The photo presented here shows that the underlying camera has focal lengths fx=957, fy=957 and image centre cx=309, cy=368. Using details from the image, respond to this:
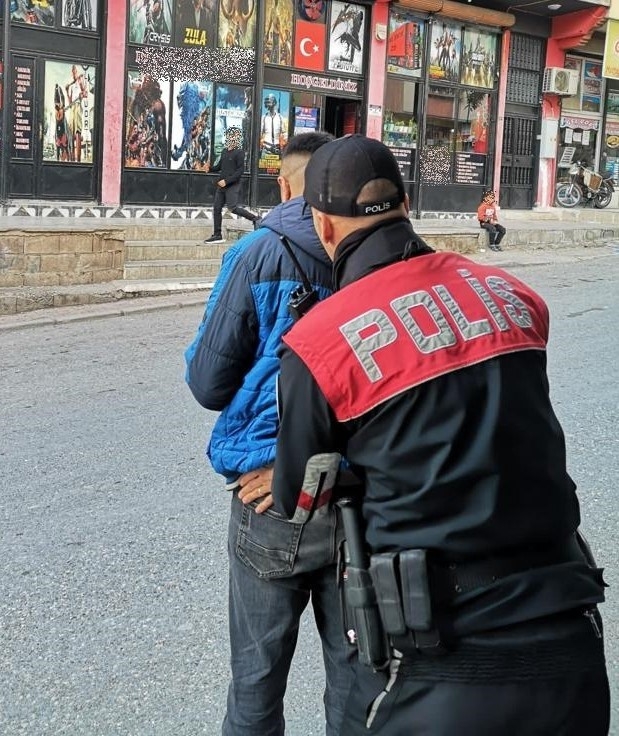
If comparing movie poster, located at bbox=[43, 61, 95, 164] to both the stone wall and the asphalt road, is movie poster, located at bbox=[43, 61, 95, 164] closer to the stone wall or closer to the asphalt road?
the stone wall

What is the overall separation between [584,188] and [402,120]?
278 inches

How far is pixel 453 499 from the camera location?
1804 mm

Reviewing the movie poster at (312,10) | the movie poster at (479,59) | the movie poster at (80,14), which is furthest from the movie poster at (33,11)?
the movie poster at (479,59)

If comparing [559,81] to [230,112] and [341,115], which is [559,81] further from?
[230,112]

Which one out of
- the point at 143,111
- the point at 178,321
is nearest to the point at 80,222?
the point at 143,111

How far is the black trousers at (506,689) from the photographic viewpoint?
1756 millimetres

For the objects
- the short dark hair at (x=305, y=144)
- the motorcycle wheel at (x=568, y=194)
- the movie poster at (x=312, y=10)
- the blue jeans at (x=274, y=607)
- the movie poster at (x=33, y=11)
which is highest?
the movie poster at (x=312, y=10)

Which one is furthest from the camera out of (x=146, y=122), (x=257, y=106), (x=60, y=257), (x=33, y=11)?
(x=257, y=106)

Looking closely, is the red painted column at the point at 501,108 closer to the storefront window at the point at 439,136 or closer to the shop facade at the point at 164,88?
the storefront window at the point at 439,136

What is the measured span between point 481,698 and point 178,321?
9.71 metres

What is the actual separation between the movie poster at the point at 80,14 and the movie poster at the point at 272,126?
3648mm

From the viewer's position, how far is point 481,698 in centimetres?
176

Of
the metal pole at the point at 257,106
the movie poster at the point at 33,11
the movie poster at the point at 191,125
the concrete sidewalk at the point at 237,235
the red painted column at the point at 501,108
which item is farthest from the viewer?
the red painted column at the point at 501,108

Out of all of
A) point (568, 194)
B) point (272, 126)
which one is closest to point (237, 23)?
point (272, 126)
